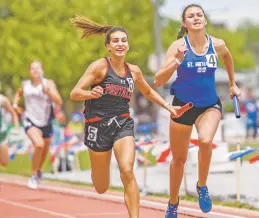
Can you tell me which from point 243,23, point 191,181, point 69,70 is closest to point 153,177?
point 191,181

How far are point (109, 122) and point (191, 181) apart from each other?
22.8ft

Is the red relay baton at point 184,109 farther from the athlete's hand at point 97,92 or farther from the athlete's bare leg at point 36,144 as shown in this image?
the athlete's bare leg at point 36,144

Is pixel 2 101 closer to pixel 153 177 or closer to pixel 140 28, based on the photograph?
pixel 153 177

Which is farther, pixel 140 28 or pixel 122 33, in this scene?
pixel 140 28

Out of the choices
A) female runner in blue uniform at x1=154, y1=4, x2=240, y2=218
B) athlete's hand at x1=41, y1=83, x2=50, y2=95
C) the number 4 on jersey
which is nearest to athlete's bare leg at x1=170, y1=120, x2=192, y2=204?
female runner in blue uniform at x1=154, y1=4, x2=240, y2=218

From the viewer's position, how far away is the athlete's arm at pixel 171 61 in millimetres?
9312

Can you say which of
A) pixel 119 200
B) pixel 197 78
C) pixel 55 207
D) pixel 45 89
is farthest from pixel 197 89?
pixel 45 89

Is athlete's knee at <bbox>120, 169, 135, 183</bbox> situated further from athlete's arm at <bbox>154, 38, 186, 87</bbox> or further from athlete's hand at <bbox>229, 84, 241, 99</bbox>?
athlete's hand at <bbox>229, 84, 241, 99</bbox>

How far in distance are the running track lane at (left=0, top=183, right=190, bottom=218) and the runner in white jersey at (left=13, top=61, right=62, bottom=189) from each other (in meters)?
0.75

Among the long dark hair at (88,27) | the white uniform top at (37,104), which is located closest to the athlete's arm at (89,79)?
the long dark hair at (88,27)

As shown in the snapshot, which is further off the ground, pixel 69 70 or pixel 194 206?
pixel 69 70

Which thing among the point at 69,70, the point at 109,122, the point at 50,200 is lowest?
the point at 50,200

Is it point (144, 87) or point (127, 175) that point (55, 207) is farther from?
point (127, 175)

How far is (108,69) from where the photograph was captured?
941 centimetres
